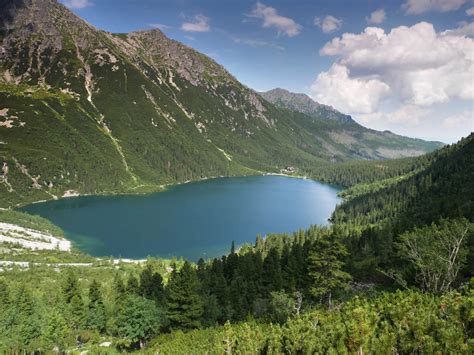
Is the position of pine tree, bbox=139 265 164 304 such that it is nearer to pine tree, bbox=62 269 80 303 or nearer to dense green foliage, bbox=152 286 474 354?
pine tree, bbox=62 269 80 303

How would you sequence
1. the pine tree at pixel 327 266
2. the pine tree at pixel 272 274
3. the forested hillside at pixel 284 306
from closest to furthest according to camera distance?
the forested hillside at pixel 284 306 < the pine tree at pixel 327 266 < the pine tree at pixel 272 274

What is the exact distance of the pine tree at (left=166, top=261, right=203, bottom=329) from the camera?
53031 millimetres

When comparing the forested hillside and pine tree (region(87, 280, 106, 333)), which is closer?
the forested hillside

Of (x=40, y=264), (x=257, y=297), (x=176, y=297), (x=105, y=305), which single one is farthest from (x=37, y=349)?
(x=40, y=264)

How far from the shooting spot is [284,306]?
46.5 meters

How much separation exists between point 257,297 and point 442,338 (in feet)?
171

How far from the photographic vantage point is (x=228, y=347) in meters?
25.8

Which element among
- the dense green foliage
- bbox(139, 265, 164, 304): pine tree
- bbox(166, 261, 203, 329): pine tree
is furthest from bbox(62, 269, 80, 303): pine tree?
the dense green foliage

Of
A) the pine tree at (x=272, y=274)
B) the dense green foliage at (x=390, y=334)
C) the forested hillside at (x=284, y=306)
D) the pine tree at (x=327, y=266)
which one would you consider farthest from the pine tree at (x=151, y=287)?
the dense green foliage at (x=390, y=334)

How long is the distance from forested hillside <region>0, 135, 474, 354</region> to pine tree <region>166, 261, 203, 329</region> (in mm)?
153

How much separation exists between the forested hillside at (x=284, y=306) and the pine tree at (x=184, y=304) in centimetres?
15

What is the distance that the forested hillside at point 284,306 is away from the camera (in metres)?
19.6

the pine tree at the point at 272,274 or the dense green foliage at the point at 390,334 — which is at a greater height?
the dense green foliage at the point at 390,334

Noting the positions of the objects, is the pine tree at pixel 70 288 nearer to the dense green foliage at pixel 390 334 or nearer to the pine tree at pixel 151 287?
the pine tree at pixel 151 287
